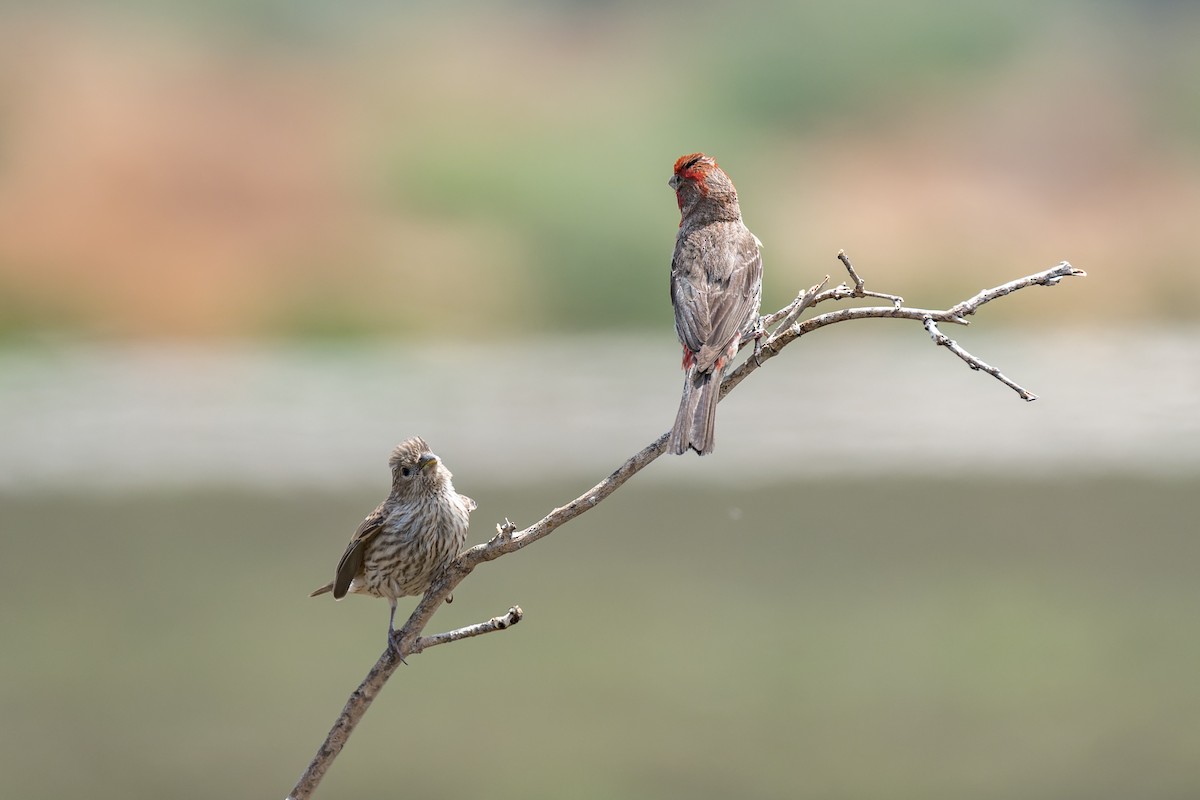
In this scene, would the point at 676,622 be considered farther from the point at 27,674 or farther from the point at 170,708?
the point at 27,674

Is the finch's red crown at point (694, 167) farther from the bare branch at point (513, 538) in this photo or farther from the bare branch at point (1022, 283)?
the bare branch at point (1022, 283)

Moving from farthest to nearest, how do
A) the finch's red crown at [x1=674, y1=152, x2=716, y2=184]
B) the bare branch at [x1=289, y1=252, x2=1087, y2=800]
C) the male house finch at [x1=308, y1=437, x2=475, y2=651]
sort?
the finch's red crown at [x1=674, y1=152, x2=716, y2=184] < the male house finch at [x1=308, y1=437, x2=475, y2=651] < the bare branch at [x1=289, y1=252, x2=1087, y2=800]

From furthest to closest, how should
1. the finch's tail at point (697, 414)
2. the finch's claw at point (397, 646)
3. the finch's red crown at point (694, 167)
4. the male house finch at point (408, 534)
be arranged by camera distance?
1. the finch's red crown at point (694, 167)
2. the male house finch at point (408, 534)
3. the finch's tail at point (697, 414)
4. the finch's claw at point (397, 646)

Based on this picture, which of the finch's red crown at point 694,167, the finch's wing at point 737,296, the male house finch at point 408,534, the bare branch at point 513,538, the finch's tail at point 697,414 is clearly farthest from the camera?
the finch's red crown at point 694,167

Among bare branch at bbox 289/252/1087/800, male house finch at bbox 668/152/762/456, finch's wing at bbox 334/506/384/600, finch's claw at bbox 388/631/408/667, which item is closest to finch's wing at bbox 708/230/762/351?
male house finch at bbox 668/152/762/456

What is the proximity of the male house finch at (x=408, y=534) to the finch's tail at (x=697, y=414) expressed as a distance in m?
0.76

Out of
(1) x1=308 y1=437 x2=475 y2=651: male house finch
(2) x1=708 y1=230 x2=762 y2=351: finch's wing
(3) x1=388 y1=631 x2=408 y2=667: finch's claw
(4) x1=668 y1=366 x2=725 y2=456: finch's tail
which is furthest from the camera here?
(2) x1=708 y1=230 x2=762 y2=351: finch's wing

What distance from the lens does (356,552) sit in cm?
643

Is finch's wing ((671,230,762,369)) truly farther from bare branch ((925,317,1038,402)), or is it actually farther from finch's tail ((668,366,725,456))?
bare branch ((925,317,1038,402))

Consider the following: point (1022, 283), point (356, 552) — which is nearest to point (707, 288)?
point (356, 552)

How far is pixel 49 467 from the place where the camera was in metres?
19.7

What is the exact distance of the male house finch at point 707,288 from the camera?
6.34 m

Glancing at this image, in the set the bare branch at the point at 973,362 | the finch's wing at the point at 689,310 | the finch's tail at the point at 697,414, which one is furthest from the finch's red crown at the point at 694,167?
the bare branch at the point at 973,362

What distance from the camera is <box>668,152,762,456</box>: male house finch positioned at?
20.8ft
